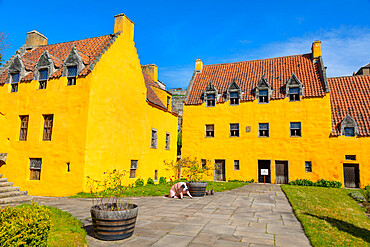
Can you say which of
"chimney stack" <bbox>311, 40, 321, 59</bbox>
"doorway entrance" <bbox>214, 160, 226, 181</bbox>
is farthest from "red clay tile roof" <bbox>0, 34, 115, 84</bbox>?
"chimney stack" <bbox>311, 40, 321, 59</bbox>

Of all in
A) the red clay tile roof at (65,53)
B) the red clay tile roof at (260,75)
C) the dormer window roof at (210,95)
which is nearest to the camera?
the red clay tile roof at (65,53)

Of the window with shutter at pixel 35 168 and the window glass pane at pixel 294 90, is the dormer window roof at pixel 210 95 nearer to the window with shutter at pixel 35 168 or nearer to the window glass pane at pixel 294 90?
the window glass pane at pixel 294 90

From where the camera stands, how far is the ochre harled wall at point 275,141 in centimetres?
2102

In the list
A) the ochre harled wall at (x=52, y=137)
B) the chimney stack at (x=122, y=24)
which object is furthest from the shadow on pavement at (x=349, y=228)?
the chimney stack at (x=122, y=24)

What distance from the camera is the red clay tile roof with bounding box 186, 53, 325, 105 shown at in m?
23.2

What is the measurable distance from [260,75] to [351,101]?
8758 millimetres

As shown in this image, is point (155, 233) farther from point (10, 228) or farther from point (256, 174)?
point (256, 174)

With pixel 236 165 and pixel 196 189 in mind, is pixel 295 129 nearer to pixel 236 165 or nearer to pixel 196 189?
pixel 236 165

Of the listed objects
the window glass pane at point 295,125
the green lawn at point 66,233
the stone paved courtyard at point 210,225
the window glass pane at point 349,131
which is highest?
the window glass pane at point 295,125

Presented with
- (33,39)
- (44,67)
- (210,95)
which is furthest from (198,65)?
(44,67)

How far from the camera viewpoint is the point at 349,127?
20.9 meters

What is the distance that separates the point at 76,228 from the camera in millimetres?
6590

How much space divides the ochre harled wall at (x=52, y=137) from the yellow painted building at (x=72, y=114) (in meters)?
0.05

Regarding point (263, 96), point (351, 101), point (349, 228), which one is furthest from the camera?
point (263, 96)
